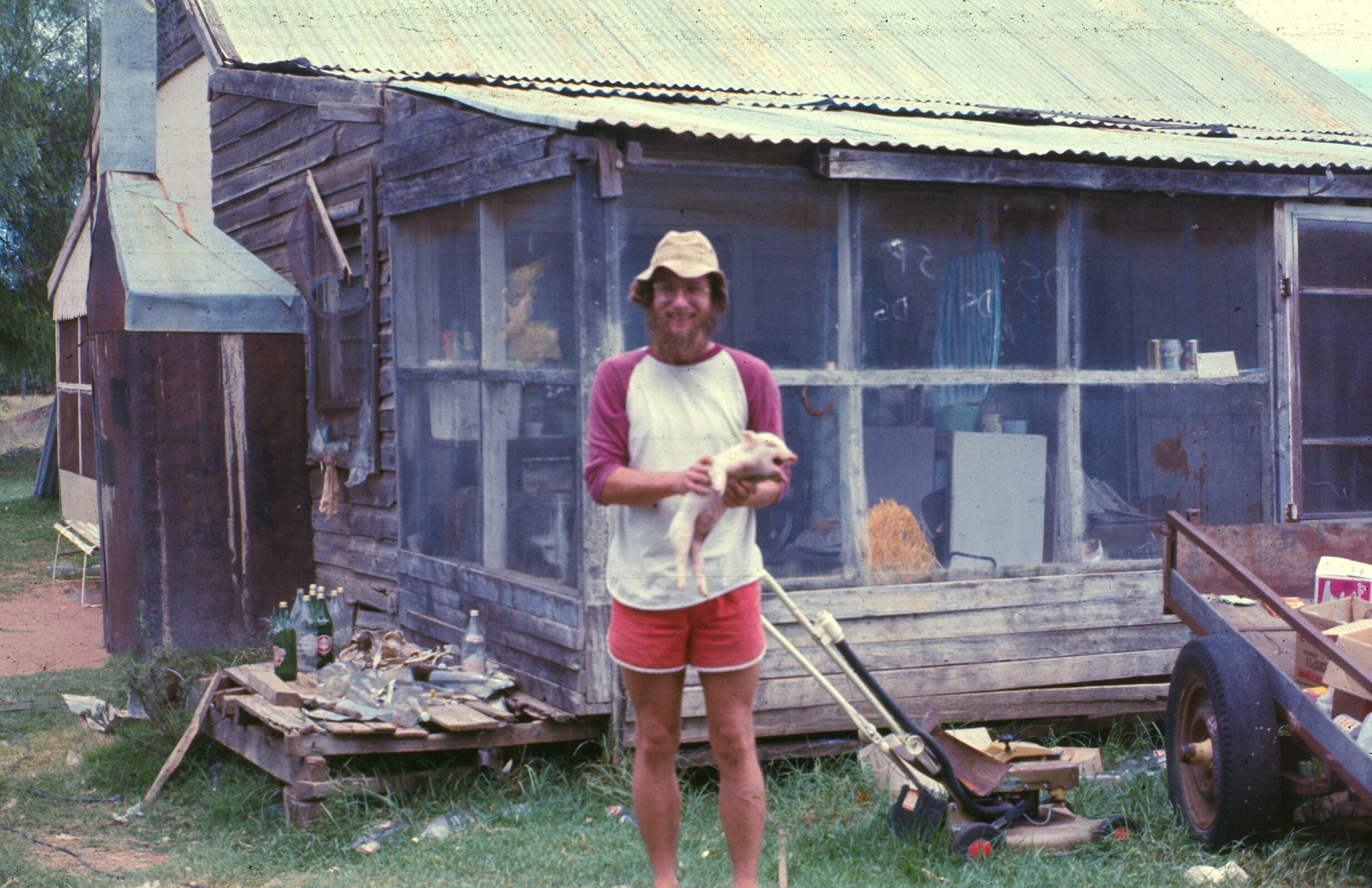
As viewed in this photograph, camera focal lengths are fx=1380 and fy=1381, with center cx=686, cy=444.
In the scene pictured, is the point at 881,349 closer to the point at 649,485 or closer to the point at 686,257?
the point at 686,257

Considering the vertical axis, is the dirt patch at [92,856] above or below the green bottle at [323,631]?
below

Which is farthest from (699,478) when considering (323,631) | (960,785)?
(323,631)

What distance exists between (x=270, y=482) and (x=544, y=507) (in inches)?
137

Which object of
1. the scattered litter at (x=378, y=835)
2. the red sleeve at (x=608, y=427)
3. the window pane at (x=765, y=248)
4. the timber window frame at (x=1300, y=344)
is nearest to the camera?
the red sleeve at (x=608, y=427)

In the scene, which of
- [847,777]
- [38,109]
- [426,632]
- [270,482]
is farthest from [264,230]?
[38,109]

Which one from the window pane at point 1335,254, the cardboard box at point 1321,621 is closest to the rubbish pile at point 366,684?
the cardboard box at point 1321,621

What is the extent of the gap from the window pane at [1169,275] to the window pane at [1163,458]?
0.68 ft

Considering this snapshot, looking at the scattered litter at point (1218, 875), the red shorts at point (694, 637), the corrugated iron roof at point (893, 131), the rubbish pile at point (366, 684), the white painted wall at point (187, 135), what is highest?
the white painted wall at point (187, 135)

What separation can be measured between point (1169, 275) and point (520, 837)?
4383 millimetres

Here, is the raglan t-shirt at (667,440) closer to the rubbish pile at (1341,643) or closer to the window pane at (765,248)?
the rubbish pile at (1341,643)

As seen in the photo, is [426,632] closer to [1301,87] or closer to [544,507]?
[544,507]

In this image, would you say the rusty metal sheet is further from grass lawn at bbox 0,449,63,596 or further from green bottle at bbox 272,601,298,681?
grass lawn at bbox 0,449,63,596

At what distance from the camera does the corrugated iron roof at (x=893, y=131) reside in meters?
6.13

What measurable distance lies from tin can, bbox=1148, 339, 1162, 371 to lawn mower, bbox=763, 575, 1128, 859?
7.98 feet
